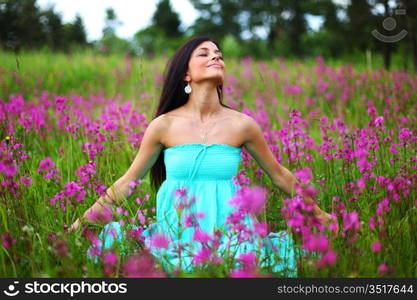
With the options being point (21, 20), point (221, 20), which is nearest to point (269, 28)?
point (221, 20)

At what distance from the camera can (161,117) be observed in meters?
2.88

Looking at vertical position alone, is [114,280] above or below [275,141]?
below

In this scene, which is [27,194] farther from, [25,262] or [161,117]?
[161,117]

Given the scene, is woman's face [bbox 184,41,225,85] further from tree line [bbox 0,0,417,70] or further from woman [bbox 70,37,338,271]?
tree line [bbox 0,0,417,70]

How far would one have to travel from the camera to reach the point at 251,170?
3.75m

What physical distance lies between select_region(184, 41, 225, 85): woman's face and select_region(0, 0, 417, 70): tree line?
6.46ft

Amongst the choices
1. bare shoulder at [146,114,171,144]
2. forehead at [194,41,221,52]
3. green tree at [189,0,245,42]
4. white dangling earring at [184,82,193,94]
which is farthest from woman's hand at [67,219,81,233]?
green tree at [189,0,245,42]

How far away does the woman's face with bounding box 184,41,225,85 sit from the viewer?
2.82 metres

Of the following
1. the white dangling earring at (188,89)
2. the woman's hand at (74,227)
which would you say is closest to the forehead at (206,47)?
the white dangling earring at (188,89)

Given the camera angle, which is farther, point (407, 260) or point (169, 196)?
point (169, 196)

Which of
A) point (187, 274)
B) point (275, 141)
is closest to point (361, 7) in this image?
point (275, 141)

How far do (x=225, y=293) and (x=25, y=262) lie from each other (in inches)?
45.7

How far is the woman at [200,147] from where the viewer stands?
2.72 meters

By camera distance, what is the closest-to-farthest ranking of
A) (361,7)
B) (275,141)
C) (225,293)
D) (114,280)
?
(225,293) → (114,280) → (275,141) → (361,7)
